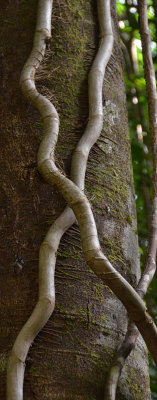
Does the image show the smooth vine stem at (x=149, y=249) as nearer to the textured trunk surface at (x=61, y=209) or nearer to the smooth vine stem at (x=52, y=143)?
the textured trunk surface at (x=61, y=209)

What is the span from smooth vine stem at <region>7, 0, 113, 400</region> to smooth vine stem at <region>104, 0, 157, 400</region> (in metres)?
0.14

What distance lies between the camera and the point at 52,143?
1.16m

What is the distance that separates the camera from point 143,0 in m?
1.83

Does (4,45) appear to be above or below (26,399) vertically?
above

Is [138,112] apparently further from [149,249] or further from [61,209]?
[61,209]

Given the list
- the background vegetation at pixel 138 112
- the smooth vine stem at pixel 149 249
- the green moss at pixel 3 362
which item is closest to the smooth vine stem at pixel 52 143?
the green moss at pixel 3 362

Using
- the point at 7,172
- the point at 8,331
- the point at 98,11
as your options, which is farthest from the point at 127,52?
the point at 8,331

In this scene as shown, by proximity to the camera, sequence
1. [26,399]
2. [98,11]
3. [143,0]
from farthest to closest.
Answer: [143,0] → [98,11] → [26,399]

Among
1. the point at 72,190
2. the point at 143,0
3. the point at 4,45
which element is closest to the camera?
the point at 72,190

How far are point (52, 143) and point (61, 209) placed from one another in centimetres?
13

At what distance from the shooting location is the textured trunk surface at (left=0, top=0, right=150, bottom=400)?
3.29ft

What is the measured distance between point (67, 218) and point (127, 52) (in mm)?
2337

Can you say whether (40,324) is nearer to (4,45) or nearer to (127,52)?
(4,45)

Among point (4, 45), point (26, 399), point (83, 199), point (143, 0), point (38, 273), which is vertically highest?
point (143, 0)
